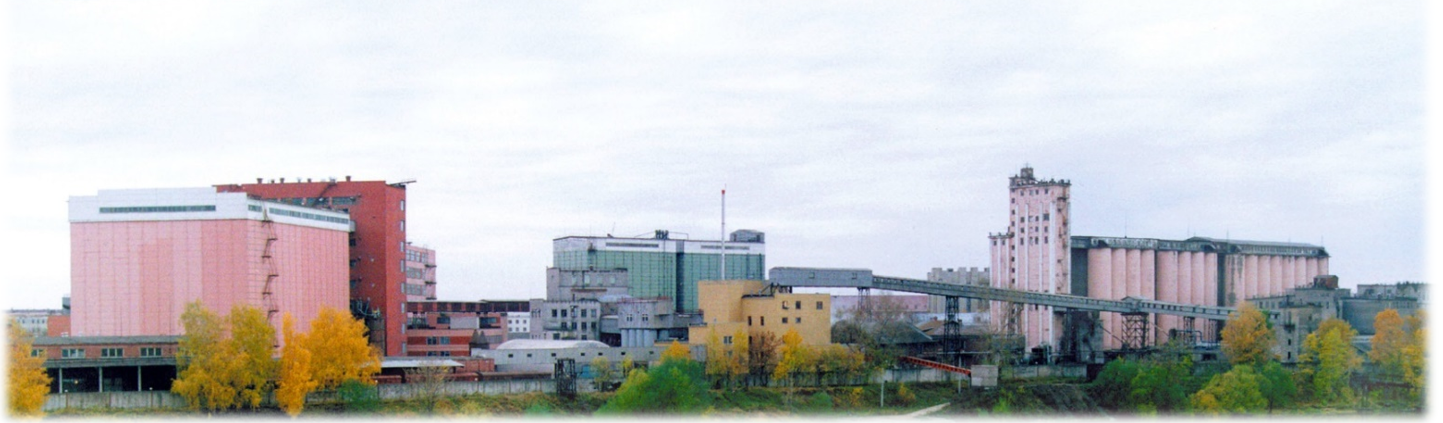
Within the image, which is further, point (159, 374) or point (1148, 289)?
point (1148, 289)

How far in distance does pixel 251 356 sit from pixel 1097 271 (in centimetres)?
2776

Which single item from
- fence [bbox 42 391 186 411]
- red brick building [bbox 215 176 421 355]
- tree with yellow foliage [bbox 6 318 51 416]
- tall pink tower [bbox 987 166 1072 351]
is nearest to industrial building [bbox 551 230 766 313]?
tall pink tower [bbox 987 166 1072 351]

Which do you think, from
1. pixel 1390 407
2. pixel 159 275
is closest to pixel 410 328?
pixel 159 275

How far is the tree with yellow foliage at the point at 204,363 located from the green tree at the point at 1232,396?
19.5m

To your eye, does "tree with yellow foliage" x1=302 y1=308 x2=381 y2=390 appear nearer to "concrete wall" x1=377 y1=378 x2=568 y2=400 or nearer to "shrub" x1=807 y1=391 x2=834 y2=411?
"concrete wall" x1=377 y1=378 x2=568 y2=400

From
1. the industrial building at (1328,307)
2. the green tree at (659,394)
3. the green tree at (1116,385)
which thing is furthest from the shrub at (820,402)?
the industrial building at (1328,307)

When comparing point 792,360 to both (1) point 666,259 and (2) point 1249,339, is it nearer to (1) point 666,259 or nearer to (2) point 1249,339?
(2) point 1249,339

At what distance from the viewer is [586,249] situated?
2244 inches

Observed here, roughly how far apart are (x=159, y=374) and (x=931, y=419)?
15.3 metres

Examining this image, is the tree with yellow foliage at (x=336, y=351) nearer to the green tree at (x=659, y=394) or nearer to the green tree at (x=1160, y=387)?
the green tree at (x=659, y=394)

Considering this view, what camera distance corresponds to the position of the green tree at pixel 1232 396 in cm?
3047

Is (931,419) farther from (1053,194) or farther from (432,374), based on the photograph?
(1053,194)

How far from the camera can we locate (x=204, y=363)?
2669 centimetres

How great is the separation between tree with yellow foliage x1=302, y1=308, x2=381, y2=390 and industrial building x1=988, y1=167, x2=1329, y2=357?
61.7 feet
